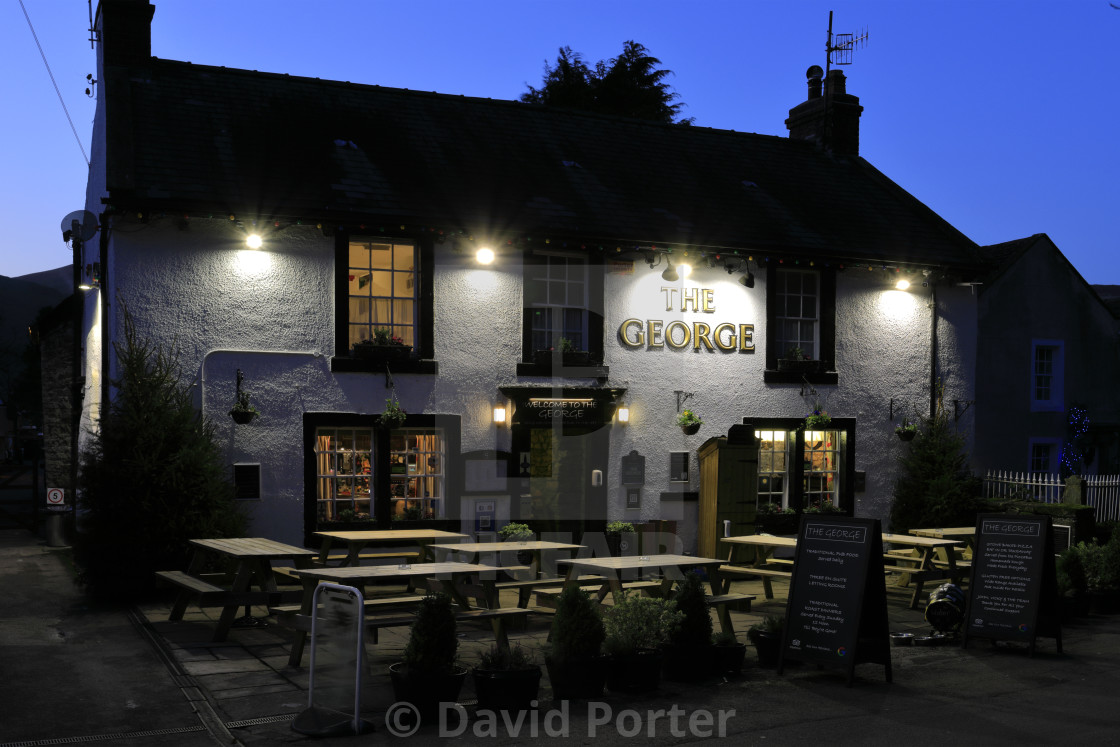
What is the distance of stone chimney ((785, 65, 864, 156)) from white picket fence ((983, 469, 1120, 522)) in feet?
22.7

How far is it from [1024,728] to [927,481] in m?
10.3

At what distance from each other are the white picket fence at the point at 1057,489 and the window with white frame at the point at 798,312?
3.98 meters

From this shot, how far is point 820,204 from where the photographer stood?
723 inches

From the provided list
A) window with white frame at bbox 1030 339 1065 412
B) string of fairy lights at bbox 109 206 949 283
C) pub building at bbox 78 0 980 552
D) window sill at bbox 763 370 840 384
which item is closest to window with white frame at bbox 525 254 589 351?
pub building at bbox 78 0 980 552

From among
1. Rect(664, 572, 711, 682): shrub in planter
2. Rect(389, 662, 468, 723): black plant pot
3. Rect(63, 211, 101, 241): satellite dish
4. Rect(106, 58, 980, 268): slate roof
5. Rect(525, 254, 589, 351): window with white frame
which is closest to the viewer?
Rect(389, 662, 468, 723): black plant pot

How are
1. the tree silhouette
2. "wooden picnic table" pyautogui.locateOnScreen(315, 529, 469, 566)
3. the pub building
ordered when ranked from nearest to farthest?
"wooden picnic table" pyautogui.locateOnScreen(315, 529, 469, 566)
the pub building
the tree silhouette

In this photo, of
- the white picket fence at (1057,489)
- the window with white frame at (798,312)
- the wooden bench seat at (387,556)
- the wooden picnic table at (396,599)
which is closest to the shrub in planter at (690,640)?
the wooden picnic table at (396,599)

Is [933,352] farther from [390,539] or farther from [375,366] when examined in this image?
[390,539]

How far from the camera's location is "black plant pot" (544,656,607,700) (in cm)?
793

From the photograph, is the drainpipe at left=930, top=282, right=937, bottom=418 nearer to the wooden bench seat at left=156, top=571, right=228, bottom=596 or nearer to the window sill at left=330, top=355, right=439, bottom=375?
the window sill at left=330, top=355, right=439, bottom=375

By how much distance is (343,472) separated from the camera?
46.8 ft

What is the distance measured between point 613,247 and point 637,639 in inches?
321

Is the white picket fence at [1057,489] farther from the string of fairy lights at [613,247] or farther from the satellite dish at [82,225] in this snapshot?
the satellite dish at [82,225]

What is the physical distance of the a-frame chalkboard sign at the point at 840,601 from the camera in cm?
862
